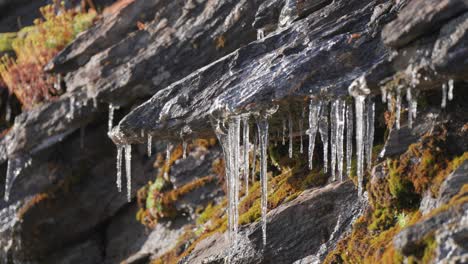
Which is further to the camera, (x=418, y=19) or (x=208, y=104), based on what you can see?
(x=208, y=104)

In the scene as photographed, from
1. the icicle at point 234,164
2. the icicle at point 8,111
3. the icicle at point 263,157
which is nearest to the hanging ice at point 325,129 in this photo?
the icicle at point 263,157

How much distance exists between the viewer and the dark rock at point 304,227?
8766 mm

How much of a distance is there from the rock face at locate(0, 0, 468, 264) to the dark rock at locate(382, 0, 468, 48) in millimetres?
12

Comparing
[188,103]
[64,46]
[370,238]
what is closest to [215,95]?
[188,103]

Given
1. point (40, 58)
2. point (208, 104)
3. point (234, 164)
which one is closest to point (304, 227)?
point (234, 164)

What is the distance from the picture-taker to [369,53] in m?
7.98

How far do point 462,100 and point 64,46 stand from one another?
9.71 meters

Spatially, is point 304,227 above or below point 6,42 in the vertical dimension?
below

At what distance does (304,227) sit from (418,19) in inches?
127

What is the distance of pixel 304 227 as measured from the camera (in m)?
9.00

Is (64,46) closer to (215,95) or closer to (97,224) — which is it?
(97,224)

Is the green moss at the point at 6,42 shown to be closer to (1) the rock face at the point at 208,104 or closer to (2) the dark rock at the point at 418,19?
(1) the rock face at the point at 208,104

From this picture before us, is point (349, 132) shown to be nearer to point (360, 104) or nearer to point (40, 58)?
point (360, 104)

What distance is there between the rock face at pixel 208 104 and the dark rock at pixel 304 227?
0.01m
